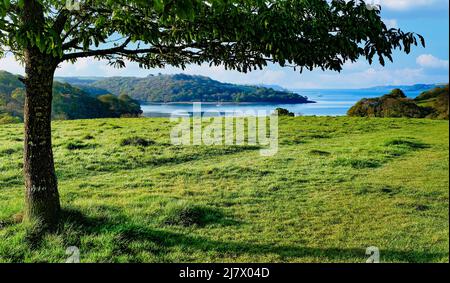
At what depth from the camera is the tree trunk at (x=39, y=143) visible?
9.59 metres

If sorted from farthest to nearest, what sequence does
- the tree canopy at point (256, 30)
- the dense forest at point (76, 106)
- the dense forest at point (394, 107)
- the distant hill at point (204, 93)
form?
the dense forest at point (76, 106), the dense forest at point (394, 107), the distant hill at point (204, 93), the tree canopy at point (256, 30)

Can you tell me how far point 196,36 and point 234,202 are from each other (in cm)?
700

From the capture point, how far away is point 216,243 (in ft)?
32.7

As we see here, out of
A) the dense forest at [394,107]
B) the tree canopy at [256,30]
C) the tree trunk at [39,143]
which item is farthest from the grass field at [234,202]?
the dense forest at [394,107]

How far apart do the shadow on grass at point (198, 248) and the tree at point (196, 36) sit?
1746mm

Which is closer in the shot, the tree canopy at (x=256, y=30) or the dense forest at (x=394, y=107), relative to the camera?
the tree canopy at (x=256, y=30)

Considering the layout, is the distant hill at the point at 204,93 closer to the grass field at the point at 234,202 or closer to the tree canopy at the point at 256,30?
the grass field at the point at 234,202

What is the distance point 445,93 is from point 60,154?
1984 cm

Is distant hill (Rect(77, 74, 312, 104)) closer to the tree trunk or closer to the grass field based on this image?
the grass field

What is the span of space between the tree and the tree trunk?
0.02 m

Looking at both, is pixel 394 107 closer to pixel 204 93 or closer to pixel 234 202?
pixel 204 93
